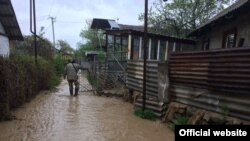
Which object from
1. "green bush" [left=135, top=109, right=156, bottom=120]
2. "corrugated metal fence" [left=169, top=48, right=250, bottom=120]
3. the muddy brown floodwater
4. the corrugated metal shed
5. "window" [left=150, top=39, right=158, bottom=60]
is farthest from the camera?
the corrugated metal shed

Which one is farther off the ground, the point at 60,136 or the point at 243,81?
the point at 243,81

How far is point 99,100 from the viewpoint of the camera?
1496cm

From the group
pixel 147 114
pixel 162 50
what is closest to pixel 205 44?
pixel 162 50

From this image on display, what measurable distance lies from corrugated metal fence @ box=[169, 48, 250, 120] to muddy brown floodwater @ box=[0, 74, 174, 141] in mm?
1165

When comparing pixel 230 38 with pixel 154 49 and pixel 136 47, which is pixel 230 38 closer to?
pixel 154 49

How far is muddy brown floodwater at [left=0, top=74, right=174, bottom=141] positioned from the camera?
8422 mm

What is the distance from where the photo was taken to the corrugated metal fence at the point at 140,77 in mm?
11141

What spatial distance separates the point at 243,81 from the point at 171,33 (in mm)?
18367

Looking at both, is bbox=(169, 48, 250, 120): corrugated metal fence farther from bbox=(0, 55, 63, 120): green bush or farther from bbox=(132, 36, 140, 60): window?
bbox=(132, 36, 140, 60): window

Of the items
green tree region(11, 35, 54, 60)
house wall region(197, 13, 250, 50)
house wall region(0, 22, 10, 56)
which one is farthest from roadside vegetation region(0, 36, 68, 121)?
green tree region(11, 35, 54, 60)

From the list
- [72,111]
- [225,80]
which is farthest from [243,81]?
[72,111]

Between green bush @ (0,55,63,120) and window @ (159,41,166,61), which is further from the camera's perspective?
window @ (159,41,166,61)

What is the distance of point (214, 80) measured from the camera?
8.08 m

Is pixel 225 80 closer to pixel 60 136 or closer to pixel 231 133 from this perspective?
pixel 231 133
